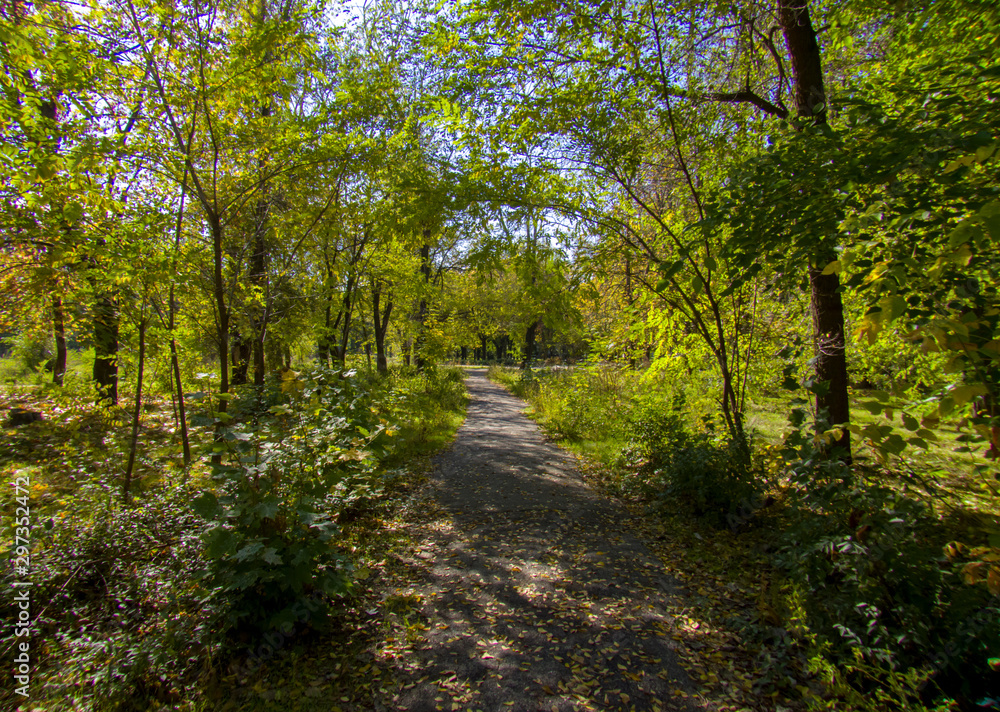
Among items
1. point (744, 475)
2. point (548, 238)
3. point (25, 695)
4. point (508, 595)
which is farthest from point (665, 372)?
point (25, 695)

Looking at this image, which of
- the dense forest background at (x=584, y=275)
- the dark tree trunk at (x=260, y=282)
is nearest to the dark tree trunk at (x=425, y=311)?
the dark tree trunk at (x=260, y=282)

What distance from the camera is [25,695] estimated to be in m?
2.42

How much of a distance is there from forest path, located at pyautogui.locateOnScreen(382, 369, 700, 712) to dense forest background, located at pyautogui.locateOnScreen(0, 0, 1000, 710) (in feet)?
2.42

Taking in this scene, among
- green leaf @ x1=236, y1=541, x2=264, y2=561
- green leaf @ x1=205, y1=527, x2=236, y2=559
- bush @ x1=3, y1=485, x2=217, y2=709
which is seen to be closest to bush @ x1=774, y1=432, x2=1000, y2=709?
green leaf @ x1=236, y1=541, x2=264, y2=561

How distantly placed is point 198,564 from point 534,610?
252cm

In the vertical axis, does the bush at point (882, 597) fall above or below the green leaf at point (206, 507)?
below

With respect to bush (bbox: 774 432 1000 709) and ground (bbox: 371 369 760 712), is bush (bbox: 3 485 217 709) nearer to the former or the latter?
ground (bbox: 371 369 760 712)

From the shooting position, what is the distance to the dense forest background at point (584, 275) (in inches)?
90.8

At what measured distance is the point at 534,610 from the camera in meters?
3.53

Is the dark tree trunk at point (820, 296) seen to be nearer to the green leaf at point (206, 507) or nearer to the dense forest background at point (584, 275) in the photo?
the dense forest background at point (584, 275)

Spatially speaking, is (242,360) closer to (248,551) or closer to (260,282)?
(260,282)

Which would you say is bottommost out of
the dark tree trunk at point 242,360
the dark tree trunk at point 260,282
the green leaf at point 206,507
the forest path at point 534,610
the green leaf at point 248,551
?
the forest path at point 534,610

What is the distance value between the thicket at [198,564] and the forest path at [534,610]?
809mm

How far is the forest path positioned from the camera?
2.70 m
